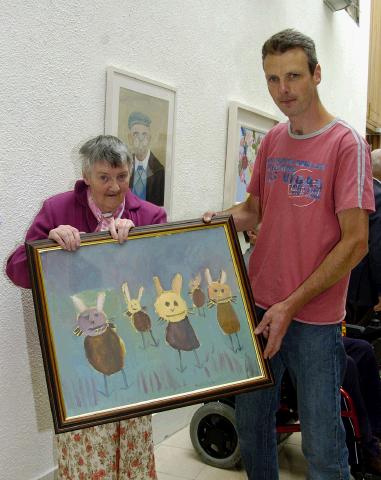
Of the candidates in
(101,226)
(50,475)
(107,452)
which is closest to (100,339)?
(101,226)

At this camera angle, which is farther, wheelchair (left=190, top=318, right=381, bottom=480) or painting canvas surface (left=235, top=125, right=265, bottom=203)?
painting canvas surface (left=235, top=125, right=265, bottom=203)

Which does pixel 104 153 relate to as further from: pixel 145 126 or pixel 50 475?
pixel 50 475

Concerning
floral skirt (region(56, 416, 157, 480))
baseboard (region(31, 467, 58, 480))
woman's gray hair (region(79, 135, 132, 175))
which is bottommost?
baseboard (region(31, 467, 58, 480))

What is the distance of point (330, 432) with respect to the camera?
164 cm

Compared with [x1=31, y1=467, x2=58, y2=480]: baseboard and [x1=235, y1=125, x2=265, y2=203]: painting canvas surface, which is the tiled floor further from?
[x1=235, y1=125, x2=265, y2=203]: painting canvas surface

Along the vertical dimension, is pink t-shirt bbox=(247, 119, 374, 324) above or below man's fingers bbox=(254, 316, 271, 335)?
above

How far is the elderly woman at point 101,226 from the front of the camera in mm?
1608

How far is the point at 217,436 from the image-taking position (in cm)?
265

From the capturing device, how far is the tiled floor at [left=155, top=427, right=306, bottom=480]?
254 cm

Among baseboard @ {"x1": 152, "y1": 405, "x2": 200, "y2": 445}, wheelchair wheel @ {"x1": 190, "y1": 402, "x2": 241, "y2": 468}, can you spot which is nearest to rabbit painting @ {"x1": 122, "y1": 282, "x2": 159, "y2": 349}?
wheelchair wheel @ {"x1": 190, "y1": 402, "x2": 241, "y2": 468}

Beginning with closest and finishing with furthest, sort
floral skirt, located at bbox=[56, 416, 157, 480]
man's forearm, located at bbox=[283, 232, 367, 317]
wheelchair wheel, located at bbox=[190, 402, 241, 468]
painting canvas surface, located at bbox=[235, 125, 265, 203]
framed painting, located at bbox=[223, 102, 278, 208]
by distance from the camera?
1. man's forearm, located at bbox=[283, 232, 367, 317]
2. floral skirt, located at bbox=[56, 416, 157, 480]
3. wheelchair wheel, located at bbox=[190, 402, 241, 468]
4. framed painting, located at bbox=[223, 102, 278, 208]
5. painting canvas surface, located at bbox=[235, 125, 265, 203]

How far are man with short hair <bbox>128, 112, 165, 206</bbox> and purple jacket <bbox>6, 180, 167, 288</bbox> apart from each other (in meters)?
0.76

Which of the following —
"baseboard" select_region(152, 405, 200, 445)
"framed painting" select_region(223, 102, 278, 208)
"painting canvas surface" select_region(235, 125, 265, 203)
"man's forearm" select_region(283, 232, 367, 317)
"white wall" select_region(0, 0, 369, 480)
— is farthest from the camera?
"painting canvas surface" select_region(235, 125, 265, 203)

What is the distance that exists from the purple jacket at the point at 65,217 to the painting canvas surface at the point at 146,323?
179mm
